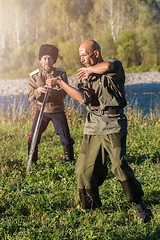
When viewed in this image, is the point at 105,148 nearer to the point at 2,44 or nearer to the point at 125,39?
the point at 125,39

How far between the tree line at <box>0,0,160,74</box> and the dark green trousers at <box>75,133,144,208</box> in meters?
34.1

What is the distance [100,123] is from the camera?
2902mm

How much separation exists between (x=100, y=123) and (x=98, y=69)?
592 mm

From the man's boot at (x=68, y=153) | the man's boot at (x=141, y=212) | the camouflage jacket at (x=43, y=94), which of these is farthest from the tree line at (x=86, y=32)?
the man's boot at (x=141, y=212)

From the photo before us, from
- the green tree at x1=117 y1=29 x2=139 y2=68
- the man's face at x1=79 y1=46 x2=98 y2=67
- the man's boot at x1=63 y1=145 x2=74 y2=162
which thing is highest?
the green tree at x1=117 y1=29 x2=139 y2=68

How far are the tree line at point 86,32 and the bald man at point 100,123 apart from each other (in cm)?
3397

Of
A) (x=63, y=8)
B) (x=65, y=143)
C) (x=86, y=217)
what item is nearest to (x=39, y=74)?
(x=65, y=143)

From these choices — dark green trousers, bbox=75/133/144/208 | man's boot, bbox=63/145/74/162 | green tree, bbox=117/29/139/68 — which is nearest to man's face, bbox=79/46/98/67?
dark green trousers, bbox=75/133/144/208

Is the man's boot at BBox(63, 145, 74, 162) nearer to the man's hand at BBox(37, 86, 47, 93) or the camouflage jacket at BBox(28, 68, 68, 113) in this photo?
the camouflage jacket at BBox(28, 68, 68, 113)

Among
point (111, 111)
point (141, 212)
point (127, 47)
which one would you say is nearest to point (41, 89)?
point (111, 111)

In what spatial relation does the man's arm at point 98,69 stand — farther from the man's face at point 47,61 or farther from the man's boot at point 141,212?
the man's face at point 47,61

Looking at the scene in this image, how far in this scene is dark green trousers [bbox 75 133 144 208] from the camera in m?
2.81

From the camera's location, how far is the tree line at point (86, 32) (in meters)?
37.3

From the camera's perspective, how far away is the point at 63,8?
41938 millimetres
